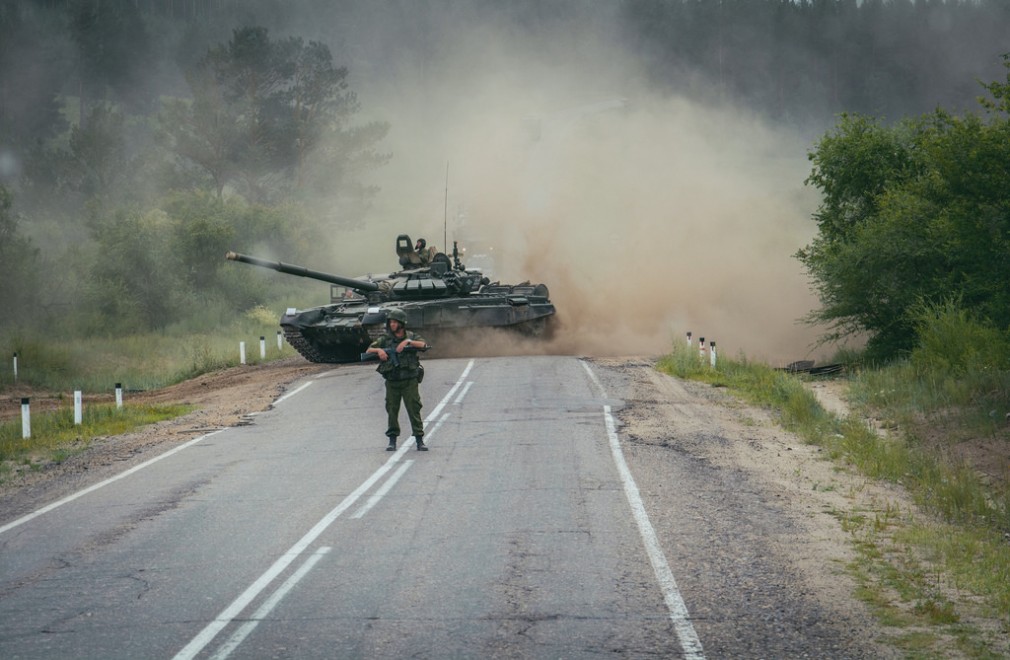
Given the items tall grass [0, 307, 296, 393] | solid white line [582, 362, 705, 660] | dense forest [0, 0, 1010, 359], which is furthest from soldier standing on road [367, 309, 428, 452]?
tall grass [0, 307, 296, 393]

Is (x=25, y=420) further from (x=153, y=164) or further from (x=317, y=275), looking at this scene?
(x=153, y=164)

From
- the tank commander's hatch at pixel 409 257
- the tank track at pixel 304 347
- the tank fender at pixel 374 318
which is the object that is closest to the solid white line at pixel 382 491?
the tank fender at pixel 374 318

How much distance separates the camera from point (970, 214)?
71.9 feet

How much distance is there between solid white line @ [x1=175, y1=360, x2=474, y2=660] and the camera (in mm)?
7246

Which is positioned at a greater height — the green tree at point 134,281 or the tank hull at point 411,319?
the green tree at point 134,281

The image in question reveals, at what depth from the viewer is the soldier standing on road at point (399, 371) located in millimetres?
15125

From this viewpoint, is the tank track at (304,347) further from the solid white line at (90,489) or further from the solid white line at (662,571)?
the solid white line at (662,571)

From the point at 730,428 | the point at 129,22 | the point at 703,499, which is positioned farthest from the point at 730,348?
the point at 129,22

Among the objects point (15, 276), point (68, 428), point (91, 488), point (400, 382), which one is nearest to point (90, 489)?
point (91, 488)

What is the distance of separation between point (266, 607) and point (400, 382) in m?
7.30

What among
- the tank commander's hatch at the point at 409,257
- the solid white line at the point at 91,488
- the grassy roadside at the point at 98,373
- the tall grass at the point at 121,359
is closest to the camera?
the solid white line at the point at 91,488

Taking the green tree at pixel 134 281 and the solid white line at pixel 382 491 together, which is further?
the green tree at pixel 134 281

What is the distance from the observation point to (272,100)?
70312mm

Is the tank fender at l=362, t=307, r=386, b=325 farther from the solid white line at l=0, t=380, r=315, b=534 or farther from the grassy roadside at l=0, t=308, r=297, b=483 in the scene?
the solid white line at l=0, t=380, r=315, b=534
